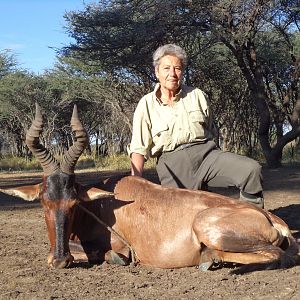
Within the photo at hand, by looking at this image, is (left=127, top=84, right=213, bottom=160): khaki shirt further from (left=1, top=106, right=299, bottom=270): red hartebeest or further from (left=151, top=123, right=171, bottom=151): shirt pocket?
(left=1, top=106, right=299, bottom=270): red hartebeest

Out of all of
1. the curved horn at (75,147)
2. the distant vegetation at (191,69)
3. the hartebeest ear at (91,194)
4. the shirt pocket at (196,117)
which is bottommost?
the hartebeest ear at (91,194)

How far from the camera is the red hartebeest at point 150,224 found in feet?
16.0

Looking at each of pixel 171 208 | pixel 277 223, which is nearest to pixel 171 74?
pixel 171 208

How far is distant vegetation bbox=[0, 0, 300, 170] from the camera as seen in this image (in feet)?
55.1

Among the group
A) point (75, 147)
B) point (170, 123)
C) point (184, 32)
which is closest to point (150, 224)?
point (75, 147)

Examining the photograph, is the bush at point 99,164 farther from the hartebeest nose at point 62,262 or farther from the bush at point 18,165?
the hartebeest nose at point 62,262

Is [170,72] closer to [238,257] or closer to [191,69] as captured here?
[238,257]

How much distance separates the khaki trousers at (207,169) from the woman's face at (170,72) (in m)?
0.58

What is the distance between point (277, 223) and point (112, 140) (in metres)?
30.3

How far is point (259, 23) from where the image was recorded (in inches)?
692

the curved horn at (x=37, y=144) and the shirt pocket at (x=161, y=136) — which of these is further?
the shirt pocket at (x=161, y=136)

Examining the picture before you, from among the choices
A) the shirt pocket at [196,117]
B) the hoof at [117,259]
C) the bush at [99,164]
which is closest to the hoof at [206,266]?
the hoof at [117,259]

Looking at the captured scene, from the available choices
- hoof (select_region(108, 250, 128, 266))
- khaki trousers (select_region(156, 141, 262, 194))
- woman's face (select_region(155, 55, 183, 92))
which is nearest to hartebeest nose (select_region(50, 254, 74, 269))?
hoof (select_region(108, 250, 128, 266))

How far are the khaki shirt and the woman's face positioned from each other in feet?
0.48
